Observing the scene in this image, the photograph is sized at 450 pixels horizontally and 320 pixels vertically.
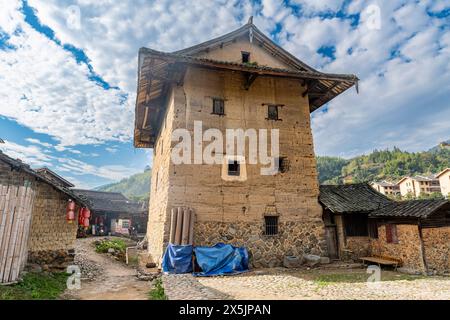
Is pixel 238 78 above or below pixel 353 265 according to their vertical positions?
above

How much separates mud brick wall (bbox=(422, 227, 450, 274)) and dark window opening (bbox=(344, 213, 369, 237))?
9.97 feet

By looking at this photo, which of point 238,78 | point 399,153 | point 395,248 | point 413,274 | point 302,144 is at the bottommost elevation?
point 413,274

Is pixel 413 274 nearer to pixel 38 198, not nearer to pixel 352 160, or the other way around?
pixel 38 198

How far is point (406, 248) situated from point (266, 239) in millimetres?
6004

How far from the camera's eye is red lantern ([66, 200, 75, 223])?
34.2ft

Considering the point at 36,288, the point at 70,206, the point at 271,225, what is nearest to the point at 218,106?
the point at 271,225

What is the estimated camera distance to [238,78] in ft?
44.4

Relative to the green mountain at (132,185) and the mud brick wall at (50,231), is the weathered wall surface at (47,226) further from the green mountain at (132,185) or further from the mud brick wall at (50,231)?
the green mountain at (132,185)

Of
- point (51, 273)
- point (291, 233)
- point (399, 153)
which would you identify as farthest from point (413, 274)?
point (399, 153)

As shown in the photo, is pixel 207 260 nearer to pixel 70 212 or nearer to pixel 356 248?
pixel 70 212

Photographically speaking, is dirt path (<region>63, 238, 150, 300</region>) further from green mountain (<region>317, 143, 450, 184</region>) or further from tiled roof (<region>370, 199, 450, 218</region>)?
green mountain (<region>317, 143, 450, 184</region>)

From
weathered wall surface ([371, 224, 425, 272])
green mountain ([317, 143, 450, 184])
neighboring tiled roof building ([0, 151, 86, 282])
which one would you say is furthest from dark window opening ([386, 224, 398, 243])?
green mountain ([317, 143, 450, 184])
